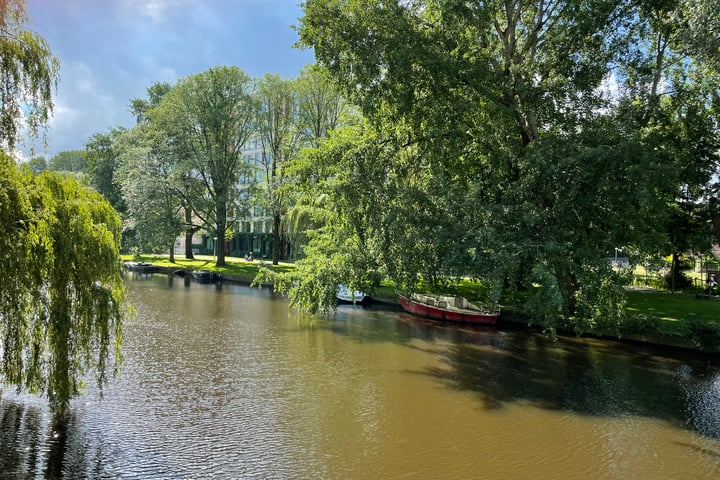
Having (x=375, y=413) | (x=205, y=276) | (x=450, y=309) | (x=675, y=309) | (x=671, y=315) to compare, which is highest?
(x=205, y=276)

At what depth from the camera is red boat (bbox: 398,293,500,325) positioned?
21.8 metres

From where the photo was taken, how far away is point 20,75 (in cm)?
759

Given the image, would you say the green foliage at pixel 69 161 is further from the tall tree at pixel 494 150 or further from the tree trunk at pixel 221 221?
the tall tree at pixel 494 150

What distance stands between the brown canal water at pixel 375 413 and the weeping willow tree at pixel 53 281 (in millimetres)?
1621

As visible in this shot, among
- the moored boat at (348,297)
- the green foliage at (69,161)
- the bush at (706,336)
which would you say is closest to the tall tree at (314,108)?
the moored boat at (348,297)

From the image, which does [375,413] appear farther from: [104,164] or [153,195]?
[104,164]

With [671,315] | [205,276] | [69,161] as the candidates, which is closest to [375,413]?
[671,315]

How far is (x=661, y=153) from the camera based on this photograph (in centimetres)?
1767

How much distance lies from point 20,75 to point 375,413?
9.27 m

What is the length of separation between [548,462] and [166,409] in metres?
8.00

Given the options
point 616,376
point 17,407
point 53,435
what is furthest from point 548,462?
point 17,407

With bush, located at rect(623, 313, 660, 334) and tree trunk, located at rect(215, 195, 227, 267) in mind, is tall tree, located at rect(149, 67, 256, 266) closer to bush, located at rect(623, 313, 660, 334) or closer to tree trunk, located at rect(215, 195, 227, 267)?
tree trunk, located at rect(215, 195, 227, 267)

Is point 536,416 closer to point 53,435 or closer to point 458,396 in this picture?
point 458,396

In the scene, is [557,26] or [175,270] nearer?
[557,26]
